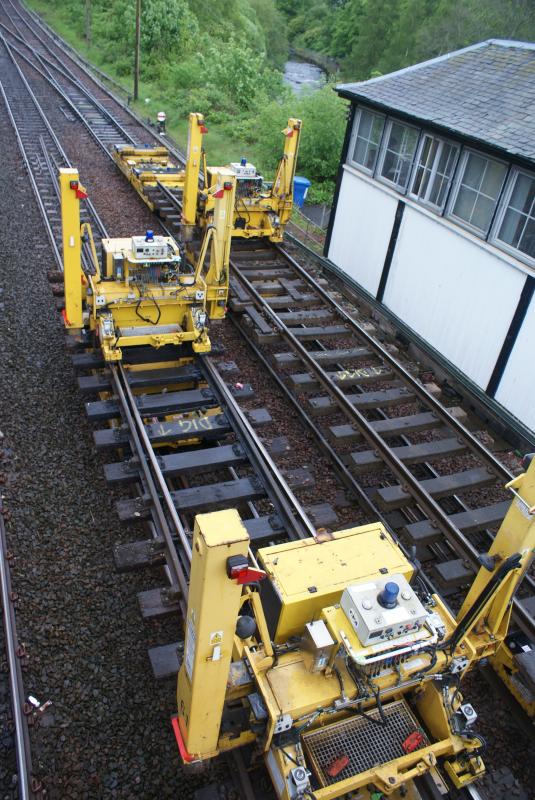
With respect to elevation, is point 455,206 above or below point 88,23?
above

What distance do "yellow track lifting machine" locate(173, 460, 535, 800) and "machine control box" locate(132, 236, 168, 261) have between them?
502 cm

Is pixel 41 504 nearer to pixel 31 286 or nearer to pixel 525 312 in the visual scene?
pixel 31 286

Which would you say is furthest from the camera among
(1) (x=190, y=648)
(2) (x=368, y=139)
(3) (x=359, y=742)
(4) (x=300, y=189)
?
(4) (x=300, y=189)

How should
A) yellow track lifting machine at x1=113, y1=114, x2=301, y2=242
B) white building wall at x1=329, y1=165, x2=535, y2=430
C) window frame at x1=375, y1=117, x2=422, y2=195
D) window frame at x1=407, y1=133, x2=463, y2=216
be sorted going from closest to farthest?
white building wall at x1=329, y1=165, x2=535, y2=430 → window frame at x1=407, y1=133, x2=463, y2=216 → window frame at x1=375, y1=117, x2=422, y2=195 → yellow track lifting machine at x1=113, y1=114, x2=301, y2=242

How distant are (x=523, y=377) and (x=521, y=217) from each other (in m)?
2.42

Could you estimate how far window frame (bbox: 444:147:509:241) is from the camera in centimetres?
977

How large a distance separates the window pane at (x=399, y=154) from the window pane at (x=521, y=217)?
2.59m

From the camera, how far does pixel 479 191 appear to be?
1027cm

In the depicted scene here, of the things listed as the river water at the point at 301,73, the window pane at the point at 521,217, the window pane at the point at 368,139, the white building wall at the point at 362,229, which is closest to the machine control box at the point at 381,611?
the window pane at the point at 521,217

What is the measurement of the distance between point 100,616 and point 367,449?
4.01 m

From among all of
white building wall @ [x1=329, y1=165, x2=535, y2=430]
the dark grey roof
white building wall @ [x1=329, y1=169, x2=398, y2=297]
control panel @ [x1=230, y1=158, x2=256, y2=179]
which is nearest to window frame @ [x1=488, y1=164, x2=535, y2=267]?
white building wall @ [x1=329, y1=165, x2=535, y2=430]

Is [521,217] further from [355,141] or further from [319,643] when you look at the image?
[319,643]

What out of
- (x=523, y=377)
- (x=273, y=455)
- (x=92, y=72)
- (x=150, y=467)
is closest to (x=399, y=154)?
(x=523, y=377)

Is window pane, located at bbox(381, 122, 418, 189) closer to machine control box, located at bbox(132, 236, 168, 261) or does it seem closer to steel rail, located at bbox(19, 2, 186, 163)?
machine control box, located at bbox(132, 236, 168, 261)
